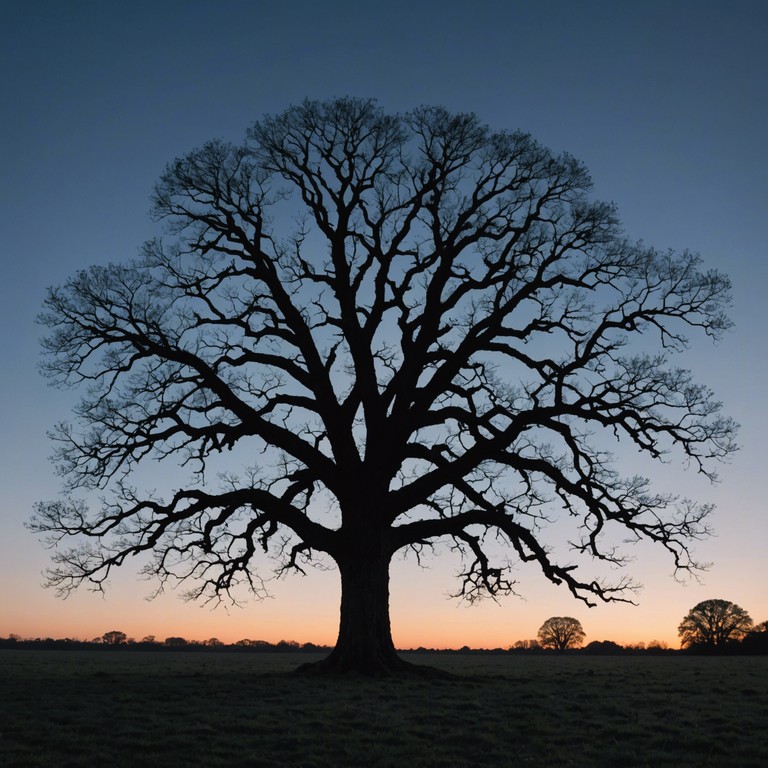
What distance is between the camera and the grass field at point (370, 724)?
36.1ft

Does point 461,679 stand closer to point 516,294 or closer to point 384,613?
point 384,613

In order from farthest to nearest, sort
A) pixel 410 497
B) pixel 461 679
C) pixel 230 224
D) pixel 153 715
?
pixel 230 224
pixel 410 497
pixel 461 679
pixel 153 715

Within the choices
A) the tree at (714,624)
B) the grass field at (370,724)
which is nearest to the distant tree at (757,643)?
the tree at (714,624)

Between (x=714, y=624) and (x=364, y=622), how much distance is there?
50.6 meters

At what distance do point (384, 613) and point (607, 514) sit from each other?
641 centimetres

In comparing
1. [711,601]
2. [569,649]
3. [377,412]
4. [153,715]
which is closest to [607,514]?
[377,412]

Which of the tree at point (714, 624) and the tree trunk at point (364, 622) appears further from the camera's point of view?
the tree at point (714, 624)

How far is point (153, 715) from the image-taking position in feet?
45.3

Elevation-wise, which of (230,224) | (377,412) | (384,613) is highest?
(230,224)

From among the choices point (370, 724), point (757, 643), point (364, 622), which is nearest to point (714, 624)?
point (757, 643)

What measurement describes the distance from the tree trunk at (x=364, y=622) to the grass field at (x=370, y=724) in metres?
1.38

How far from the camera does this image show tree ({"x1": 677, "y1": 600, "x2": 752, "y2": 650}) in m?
62.3

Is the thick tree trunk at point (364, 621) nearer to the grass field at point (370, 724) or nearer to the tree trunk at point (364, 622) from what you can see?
the tree trunk at point (364, 622)

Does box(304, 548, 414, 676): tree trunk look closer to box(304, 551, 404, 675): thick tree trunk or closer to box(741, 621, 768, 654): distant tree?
box(304, 551, 404, 675): thick tree trunk
